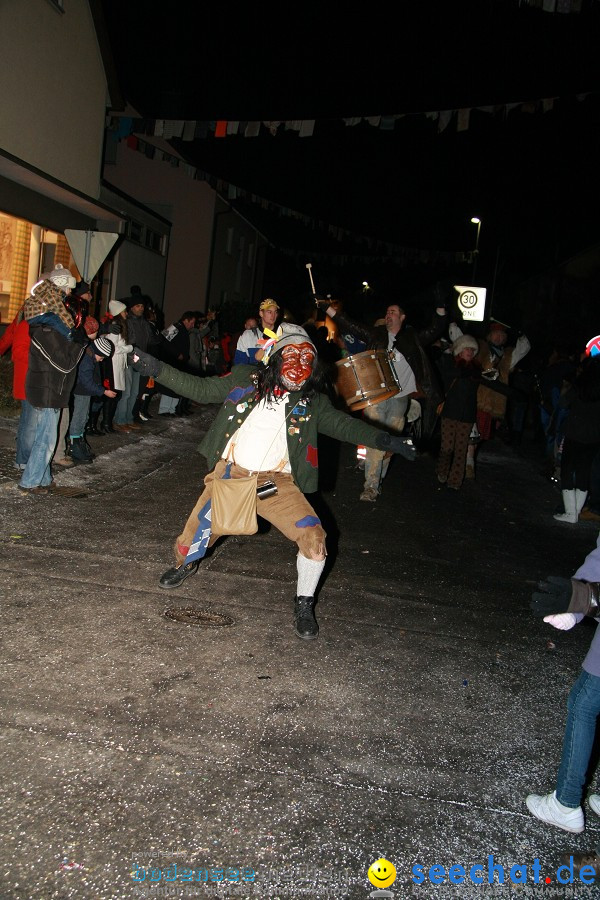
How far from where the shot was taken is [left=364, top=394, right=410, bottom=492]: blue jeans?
30.5ft

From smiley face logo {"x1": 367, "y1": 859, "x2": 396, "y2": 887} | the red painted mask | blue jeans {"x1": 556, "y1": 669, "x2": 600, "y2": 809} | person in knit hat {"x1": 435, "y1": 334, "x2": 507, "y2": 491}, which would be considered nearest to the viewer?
smiley face logo {"x1": 367, "y1": 859, "x2": 396, "y2": 887}

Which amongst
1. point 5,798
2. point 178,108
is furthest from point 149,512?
point 178,108

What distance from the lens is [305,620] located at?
16.0 feet

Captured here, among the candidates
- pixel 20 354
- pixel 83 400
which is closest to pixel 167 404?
pixel 83 400

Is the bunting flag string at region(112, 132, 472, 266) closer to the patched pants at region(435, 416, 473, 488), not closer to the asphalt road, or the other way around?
the patched pants at region(435, 416, 473, 488)

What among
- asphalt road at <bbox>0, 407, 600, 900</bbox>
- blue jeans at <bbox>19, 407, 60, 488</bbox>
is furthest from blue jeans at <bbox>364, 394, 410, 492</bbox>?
blue jeans at <bbox>19, 407, 60, 488</bbox>

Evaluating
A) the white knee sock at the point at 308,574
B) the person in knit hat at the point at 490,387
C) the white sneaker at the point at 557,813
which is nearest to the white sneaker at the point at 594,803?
the white sneaker at the point at 557,813

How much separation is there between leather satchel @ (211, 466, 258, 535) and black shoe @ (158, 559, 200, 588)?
86 cm

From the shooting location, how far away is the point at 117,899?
8.06 feet

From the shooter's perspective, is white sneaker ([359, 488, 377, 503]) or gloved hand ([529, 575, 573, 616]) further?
white sneaker ([359, 488, 377, 503])

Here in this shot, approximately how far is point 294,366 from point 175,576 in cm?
175

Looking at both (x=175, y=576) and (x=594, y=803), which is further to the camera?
(x=175, y=576)

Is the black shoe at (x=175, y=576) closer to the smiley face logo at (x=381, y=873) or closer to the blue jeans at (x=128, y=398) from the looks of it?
the smiley face logo at (x=381, y=873)

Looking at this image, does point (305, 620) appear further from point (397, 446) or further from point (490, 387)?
point (490, 387)
